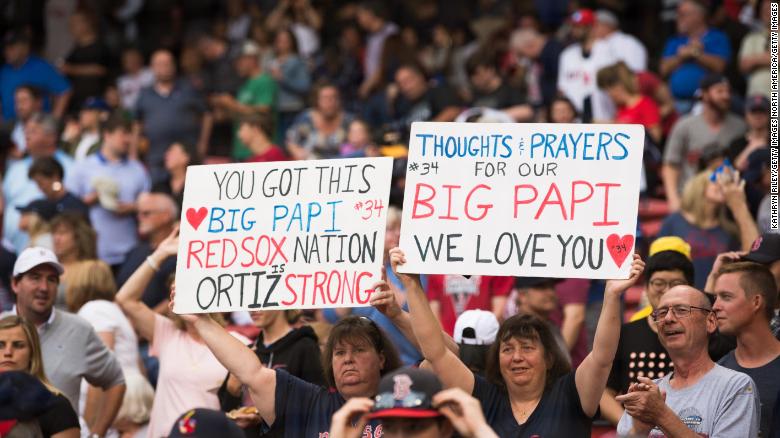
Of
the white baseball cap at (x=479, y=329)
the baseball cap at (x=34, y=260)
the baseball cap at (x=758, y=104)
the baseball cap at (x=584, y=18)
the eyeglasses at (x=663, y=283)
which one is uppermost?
the baseball cap at (x=584, y=18)

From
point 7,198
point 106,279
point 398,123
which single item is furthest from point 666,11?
point 106,279

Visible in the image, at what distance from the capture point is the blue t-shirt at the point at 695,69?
529 inches

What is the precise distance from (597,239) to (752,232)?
108 inches

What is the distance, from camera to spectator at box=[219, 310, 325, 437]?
757cm

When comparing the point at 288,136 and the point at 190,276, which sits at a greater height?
the point at 288,136

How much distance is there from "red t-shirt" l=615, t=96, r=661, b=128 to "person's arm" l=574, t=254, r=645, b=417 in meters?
6.66

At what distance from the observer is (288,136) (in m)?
14.7

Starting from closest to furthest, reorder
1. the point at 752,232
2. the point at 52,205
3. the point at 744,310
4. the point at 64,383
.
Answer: the point at 744,310
the point at 64,383
the point at 752,232
the point at 52,205

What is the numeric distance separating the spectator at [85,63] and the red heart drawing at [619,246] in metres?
12.1

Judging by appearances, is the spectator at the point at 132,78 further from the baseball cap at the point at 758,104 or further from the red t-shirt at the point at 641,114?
the baseball cap at the point at 758,104

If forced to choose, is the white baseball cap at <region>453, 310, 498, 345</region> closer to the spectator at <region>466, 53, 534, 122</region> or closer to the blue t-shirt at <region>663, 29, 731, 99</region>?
the blue t-shirt at <region>663, 29, 731, 99</region>

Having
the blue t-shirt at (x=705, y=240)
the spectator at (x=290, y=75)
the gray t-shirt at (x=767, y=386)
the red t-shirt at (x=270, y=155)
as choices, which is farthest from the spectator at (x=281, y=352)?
the spectator at (x=290, y=75)

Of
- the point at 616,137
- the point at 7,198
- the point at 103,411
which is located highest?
the point at 7,198

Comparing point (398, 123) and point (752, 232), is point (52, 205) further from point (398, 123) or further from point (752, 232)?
point (752, 232)
